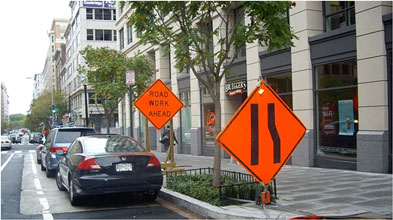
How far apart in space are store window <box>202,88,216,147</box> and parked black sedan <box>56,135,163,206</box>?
10864mm

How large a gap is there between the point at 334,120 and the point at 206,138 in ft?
28.4

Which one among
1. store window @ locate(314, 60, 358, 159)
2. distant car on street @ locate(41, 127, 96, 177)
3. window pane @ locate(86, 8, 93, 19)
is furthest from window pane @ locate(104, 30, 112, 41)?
store window @ locate(314, 60, 358, 159)

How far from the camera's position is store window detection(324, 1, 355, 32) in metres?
12.2

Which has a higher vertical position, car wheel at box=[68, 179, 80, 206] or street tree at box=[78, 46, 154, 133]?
street tree at box=[78, 46, 154, 133]

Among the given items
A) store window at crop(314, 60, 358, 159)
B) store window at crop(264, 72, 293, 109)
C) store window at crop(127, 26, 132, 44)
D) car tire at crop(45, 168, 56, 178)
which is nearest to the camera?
store window at crop(314, 60, 358, 159)

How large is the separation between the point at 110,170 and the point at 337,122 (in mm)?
7703

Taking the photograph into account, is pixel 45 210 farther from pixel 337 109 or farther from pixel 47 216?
pixel 337 109

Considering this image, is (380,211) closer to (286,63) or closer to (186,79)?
(286,63)

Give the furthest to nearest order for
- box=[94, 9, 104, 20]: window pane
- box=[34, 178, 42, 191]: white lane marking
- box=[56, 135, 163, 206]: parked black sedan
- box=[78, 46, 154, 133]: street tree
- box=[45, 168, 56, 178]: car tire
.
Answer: box=[94, 9, 104, 20]: window pane, box=[78, 46, 154, 133]: street tree, box=[45, 168, 56, 178]: car tire, box=[34, 178, 42, 191]: white lane marking, box=[56, 135, 163, 206]: parked black sedan

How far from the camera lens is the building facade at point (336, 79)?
35.3ft

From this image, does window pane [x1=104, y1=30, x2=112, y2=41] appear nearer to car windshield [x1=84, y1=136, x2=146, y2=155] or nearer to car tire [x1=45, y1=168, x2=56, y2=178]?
car tire [x1=45, y1=168, x2=56, y2=178]

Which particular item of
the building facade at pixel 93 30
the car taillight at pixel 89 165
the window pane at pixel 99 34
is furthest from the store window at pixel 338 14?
the window pane at pixel 99 34

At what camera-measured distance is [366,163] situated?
36.2 feet

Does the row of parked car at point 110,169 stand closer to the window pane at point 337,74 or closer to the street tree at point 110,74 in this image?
the window pane at point 337,74
